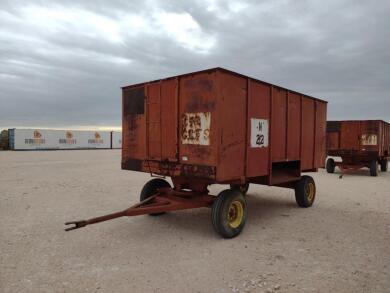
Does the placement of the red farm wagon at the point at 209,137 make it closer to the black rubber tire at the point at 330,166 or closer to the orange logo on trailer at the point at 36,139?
the black rubber tire at the point at 330,166

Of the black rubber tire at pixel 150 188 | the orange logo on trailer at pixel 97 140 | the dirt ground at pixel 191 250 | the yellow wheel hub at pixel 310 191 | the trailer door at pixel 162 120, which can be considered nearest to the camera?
the dirt ground at pixel 191 250

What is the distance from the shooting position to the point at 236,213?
573cm

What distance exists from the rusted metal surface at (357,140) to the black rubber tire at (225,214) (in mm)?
12299

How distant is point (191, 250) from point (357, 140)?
13867 mm

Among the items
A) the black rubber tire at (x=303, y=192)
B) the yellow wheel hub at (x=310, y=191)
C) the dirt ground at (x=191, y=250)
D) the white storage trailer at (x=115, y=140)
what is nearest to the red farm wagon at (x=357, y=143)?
the dirt ground at (x=191, y=250)

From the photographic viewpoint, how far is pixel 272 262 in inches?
170

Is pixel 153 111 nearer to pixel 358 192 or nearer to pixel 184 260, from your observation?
pixel 184 260

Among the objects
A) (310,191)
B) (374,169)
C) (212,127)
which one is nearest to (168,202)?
(212,127)

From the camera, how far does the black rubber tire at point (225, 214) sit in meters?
5.20

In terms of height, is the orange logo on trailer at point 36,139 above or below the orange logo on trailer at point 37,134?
below

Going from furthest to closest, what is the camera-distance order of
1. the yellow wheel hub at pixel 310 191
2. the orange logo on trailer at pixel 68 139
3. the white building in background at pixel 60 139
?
the orange logo on trailer at pixel 68 139
the white building in background at pixel 60 139
the yellow wheel hub at pixel 310 191

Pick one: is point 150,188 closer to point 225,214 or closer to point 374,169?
point 225,214

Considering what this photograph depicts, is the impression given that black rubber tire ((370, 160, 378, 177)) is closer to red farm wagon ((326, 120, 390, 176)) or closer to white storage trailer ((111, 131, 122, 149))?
red farm wagon ((326, 120, 390, 176))

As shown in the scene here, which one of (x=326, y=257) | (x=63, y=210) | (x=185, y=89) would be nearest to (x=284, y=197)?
(x=326, y=257)
